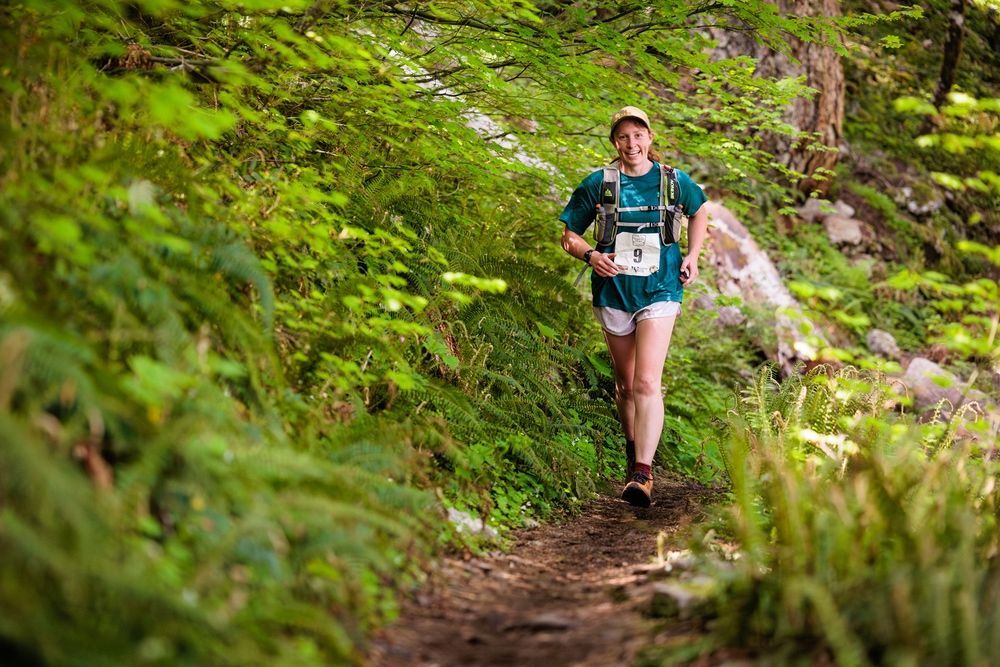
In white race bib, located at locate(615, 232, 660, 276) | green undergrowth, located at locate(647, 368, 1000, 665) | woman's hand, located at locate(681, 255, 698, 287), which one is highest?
green undergrowth, located at locate(647, 368, 1000, 665)

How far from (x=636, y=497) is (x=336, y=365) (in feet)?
8.38

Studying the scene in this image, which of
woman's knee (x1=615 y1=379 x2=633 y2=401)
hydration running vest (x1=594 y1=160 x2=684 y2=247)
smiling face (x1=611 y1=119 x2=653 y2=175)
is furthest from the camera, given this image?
A: woman's knee (x1=615 y1=379 x2=633 y2=401)

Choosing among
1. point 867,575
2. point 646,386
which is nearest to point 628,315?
point 646,386

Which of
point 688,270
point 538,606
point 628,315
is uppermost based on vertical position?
point 688,270

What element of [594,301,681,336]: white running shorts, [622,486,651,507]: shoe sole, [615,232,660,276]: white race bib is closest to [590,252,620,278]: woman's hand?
[615,232,660,276]: white race bib

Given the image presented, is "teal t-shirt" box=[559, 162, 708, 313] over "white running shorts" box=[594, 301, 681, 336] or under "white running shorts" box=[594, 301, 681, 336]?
over

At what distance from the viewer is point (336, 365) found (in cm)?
411

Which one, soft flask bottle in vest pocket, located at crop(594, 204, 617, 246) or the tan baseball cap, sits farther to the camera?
soft flask bottle in vest pocket, located at crop(594, 204, 617, 246)

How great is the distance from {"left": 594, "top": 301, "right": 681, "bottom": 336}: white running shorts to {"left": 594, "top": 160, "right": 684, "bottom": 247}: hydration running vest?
0.45 meters

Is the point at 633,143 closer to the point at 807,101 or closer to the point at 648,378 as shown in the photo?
the point at 648,378

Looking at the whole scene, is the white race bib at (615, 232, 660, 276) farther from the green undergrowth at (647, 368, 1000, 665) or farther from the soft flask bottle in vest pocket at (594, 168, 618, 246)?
the green undergrowth at (647, 368, 1000, 665)

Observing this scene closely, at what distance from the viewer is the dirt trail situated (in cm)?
289

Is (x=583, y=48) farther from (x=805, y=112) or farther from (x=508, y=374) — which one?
(x=805, y=112)

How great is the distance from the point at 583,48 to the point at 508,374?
241cm
